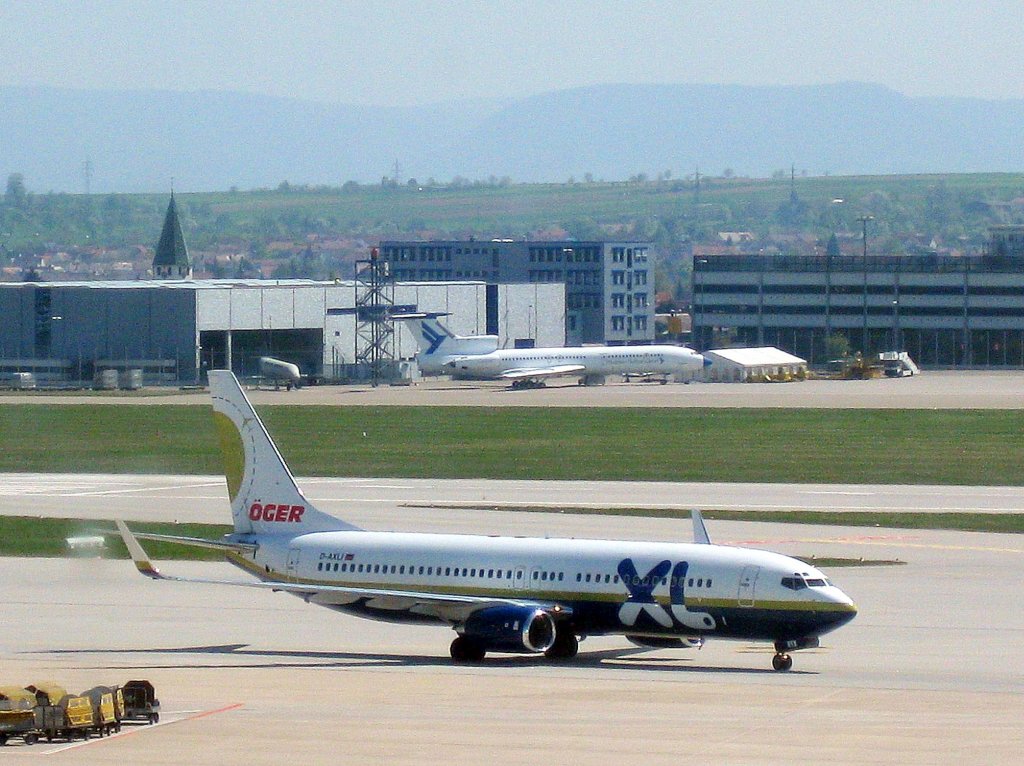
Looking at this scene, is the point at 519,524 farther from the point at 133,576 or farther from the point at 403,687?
the point at 403,687

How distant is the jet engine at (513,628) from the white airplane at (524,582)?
3 centimetres

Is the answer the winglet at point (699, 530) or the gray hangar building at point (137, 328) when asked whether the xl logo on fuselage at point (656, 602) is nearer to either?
the winglet at point (699, 530)

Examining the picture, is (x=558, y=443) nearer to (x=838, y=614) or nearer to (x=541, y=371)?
(x=541, y=371)

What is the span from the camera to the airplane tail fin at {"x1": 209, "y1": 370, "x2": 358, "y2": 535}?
159ft

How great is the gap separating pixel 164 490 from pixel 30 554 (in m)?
23.0

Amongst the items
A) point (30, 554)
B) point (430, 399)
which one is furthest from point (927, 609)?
point (430, 399)

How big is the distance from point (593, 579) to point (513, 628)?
2.23 m

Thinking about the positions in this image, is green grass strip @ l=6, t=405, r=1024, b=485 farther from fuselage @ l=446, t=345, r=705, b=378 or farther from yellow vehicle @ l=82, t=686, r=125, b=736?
yellow vehicle @ l=82, t=686, r=125, b=736

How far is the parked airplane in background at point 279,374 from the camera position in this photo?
184 m

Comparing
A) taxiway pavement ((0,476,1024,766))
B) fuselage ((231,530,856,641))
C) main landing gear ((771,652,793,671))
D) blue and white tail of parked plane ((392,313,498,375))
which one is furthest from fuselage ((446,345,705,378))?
main landing gear ((771,652,793,671))

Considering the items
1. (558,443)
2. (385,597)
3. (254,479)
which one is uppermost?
(254,479)

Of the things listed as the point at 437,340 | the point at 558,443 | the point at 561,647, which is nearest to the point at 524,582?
the point at 561,647

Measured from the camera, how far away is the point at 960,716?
3538cm

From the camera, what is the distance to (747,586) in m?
41.4
